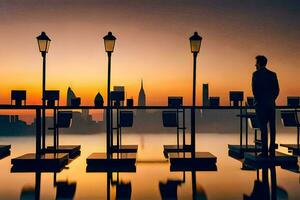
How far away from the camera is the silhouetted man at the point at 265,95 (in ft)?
25.4

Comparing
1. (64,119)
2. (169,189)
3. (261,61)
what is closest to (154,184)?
(169,189)

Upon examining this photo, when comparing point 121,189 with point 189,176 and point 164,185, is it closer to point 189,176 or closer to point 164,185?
point 164,185

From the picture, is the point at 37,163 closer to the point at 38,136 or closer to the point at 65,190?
the point at 38,136

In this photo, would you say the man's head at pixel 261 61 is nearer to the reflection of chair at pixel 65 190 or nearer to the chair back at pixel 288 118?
the chair back at pixel 288 118

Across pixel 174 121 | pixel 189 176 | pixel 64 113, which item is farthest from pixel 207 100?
pixel 189 176

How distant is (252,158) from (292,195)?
3.34 m

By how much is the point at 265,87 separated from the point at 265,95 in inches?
6.0

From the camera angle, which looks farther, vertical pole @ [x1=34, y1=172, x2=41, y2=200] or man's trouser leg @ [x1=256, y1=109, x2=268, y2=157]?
man's trouser leg @ [x1=256, y1=109, x2=268, y2=157]

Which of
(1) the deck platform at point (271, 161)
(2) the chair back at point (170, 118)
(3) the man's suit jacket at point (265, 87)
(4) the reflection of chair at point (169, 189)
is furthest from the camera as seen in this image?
(2) the chair back at point (170, 118)

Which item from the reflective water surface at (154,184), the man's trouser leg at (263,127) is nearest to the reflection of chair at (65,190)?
the reflective water surface at (154,184)

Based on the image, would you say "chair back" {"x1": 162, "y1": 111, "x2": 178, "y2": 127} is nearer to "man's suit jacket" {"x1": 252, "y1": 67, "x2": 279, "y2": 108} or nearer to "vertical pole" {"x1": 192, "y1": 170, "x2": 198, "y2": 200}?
"man's suit jacket" {"x1": 252, "y1": 67, "x2": 279, "y2": 108}

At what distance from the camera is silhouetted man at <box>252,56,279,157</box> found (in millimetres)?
7754

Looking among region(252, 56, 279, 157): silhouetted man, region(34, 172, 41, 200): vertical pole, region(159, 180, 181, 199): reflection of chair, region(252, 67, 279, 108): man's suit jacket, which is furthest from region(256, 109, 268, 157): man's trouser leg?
region(34, 172, 41, 200): vertical pole

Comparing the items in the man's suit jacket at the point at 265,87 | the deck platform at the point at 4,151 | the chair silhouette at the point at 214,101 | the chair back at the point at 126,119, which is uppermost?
the man's suit jacket at the point at 265,87
